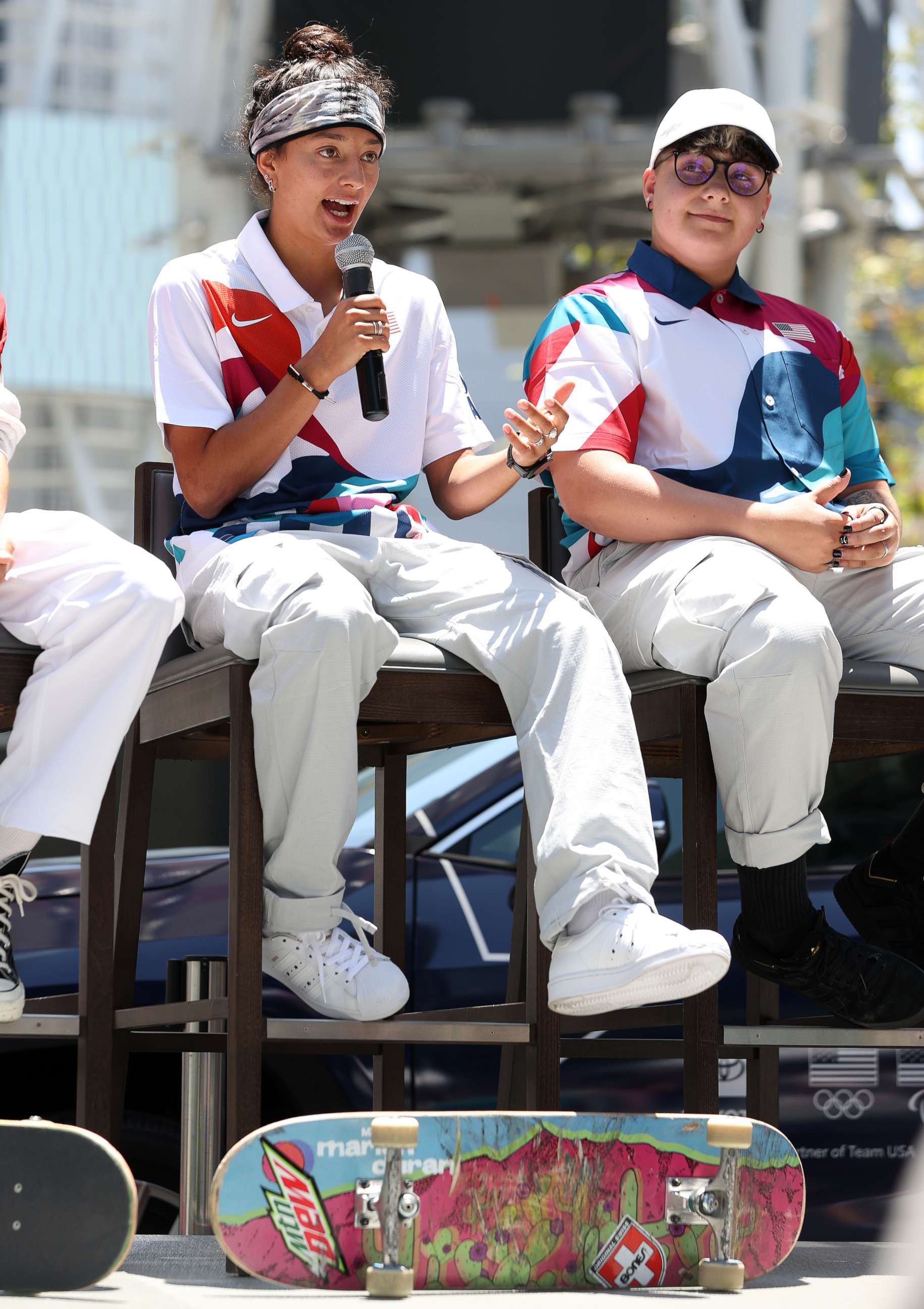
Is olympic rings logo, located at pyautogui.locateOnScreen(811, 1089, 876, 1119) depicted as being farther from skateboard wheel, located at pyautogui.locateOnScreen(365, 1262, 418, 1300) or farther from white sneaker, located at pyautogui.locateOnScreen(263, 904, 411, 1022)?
skateboard wheel, located at pyautogui.locateOnScreen(365, 1262, 418, 1300)

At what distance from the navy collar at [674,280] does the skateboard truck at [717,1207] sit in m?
1.54

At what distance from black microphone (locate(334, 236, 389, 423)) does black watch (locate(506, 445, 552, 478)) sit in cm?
21

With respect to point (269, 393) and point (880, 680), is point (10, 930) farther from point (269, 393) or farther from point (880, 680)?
point (880, 680)

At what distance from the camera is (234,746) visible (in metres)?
2.49

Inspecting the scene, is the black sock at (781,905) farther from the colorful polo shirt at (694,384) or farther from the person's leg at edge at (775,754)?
the colorful polo shirt at (694,384)

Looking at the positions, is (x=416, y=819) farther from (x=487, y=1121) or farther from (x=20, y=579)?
(x=487, y=1121)

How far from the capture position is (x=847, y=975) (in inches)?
103

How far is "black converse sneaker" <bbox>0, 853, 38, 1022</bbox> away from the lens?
7.72 feet

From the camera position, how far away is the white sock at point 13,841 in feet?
7.86

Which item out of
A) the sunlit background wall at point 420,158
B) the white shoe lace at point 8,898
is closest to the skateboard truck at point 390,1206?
the white shoe lace at point 8,898

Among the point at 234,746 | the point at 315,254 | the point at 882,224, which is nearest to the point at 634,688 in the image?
the point at 234,746

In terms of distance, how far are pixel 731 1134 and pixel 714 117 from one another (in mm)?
1778

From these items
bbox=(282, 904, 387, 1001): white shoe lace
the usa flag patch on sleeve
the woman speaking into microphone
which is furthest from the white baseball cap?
bbox=(282, 904, 387, 1001): white shoe lace

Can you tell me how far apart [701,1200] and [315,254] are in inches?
67.1
